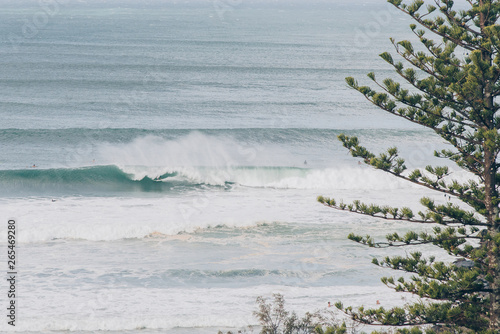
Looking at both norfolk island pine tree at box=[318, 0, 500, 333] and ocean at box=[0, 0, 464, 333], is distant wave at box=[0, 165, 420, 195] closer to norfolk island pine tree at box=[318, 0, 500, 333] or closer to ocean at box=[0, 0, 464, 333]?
ocean at box=[0, 0, 464, 333]

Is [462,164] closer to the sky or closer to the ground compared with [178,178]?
closer to the sky

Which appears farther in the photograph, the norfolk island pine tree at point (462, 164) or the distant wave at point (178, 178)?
the distant wave at point (178, 178)

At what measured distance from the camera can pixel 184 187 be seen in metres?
28.9

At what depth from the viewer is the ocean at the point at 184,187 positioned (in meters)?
16.7

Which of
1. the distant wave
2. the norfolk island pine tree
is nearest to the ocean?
the distant wave

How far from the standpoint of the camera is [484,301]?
9438 millimetres

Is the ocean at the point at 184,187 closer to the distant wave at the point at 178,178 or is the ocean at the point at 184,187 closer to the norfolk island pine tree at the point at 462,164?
the distant wave at the point at 178,178

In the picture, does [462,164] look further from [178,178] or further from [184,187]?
[178,178]

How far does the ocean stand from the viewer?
54.7ft

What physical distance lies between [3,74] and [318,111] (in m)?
27.8

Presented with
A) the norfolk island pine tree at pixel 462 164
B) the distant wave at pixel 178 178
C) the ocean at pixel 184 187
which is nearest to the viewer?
the norfolk island pine tree at pixel 462 164

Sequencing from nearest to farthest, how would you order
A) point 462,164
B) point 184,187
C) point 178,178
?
point 462,164 → point 184,187 → point 178,178

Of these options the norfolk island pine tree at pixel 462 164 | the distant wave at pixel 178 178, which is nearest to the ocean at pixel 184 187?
the distant wave at pixel 178 178

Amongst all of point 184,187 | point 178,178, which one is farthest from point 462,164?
point 178,178
